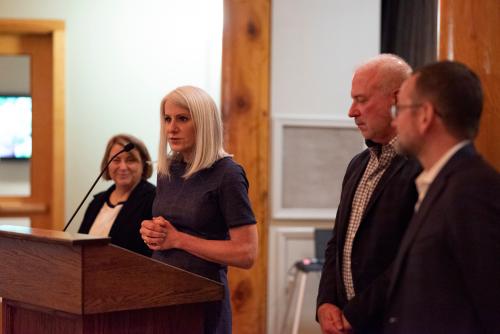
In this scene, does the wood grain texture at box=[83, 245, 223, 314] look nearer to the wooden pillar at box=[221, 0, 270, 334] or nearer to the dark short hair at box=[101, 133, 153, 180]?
the dark short hair at box=[101, 133, 153, 180]

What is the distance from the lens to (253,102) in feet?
12.8

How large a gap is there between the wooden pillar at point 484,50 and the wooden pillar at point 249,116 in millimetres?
1874

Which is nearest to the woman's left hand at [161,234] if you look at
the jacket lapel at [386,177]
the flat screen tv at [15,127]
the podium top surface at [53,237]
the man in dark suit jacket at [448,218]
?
the podium top surface at [53,237]

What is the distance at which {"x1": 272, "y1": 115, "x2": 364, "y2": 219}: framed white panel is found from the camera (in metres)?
4.03

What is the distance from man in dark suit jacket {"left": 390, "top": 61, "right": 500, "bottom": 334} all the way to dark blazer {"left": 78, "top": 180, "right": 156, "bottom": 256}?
5.62ft

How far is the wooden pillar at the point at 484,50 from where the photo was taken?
6.82 feet

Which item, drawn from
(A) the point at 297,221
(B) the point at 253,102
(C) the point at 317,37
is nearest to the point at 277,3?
(C) the point at 317,37

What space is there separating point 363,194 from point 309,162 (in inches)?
82.9

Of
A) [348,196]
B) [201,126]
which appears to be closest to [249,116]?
[201,126]

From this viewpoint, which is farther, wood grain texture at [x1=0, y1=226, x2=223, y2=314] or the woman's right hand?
the woman's right hand

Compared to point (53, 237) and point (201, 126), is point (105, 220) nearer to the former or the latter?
point (201, 126)

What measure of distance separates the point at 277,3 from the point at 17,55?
2169mm

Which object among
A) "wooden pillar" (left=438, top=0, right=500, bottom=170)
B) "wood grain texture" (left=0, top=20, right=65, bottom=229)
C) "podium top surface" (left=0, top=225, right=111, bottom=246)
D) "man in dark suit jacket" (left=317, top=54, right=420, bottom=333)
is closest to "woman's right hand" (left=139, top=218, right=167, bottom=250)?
"podium top surface" (left=0, top=225, right=111, bottom=246)

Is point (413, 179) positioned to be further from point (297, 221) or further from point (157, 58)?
point (157, 58)
